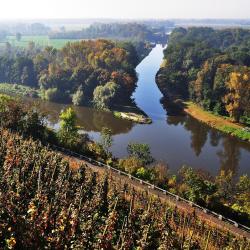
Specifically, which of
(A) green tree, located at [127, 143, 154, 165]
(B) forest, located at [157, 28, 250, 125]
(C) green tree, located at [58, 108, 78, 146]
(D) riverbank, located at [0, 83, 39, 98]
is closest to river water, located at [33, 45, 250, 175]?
(A) green tree, located at [127, 143, 154, 165]

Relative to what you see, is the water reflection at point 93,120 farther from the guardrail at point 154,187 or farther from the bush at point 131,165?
the bush at point 131,165

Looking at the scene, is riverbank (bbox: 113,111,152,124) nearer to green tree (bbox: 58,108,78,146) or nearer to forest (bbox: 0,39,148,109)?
forest (bbox: 0,39,148,109)

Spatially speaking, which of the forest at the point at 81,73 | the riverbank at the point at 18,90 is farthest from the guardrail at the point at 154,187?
the riverbank at the point at 18,90

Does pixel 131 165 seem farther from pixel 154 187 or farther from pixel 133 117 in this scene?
pixel 133 117

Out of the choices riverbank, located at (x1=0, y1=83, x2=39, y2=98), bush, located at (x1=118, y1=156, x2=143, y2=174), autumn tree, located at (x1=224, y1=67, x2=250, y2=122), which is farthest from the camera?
riverbank, located at (x1=0, y1=83, x2=39, y2=98)

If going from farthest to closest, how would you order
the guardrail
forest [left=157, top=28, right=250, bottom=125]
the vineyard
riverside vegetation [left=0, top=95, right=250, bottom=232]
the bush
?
1. forest [left=157, top=28, right=250, bottom=125]
2. the bush
3. riverside vegetation [left=0, top=95, right=250, bottom=232]
4. the guardrail
5. the vineyard

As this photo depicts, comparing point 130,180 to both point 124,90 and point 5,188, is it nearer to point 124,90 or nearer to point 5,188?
point 5,188
